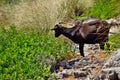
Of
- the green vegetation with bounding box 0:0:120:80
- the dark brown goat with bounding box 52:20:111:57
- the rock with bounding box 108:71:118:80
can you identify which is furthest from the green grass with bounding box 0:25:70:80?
the rock with bounding box 108:71:118:80

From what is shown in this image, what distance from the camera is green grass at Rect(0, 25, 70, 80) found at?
31.2 feet

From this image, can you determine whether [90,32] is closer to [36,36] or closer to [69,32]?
[69,32]

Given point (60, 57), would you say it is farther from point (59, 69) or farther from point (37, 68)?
point (37, 68)

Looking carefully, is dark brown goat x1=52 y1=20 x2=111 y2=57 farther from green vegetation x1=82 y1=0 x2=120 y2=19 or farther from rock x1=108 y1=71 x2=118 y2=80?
rock x1=108 y1=71 x2=118 y2=80

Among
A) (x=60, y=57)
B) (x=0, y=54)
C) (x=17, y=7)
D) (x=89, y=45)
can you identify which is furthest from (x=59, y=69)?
(x=17, y=7)

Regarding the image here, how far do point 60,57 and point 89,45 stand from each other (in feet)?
7.13

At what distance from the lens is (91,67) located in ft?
31.2

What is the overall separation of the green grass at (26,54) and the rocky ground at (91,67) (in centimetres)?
31

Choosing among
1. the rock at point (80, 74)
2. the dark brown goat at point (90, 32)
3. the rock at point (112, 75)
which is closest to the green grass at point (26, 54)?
the dark brown goat at point (90, 32)

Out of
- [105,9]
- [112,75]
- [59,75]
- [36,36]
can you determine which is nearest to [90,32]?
[36,36]

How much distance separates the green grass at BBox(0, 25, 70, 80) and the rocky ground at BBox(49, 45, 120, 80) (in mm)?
311

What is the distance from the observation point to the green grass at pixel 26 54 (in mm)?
9508

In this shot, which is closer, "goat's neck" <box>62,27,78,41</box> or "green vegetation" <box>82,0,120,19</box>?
"goat's neck" <box>62,27,78,41</box>

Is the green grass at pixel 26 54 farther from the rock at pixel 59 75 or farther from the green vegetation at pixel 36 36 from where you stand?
the rock at pixel 59 75
